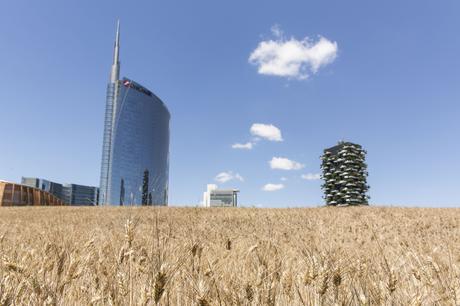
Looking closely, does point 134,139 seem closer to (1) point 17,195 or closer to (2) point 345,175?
(2) point 345,175

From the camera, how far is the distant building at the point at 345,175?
4691cm

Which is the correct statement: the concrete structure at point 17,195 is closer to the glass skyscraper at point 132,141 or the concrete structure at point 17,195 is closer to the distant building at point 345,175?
the distant building at point 345,175

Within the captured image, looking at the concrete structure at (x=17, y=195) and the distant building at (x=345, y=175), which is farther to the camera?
the distant building at (x=345, y=175)

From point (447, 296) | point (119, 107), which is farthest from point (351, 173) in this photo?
point (119, 107)

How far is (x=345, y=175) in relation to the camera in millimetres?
47875

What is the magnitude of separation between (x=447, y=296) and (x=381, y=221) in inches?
380

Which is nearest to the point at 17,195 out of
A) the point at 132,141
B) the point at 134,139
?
the point at 132,141

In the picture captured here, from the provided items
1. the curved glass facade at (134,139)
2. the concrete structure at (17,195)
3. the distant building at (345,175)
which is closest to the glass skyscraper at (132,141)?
the curved glass facade at (134,139)

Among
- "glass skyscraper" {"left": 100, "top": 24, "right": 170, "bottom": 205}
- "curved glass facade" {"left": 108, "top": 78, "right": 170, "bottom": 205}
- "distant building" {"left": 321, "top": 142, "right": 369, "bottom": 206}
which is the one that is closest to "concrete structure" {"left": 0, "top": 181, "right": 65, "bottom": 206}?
"distant building" {"left": 321, "top": 142, "right": 369, "bottom": 206}

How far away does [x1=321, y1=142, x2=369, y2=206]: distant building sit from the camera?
46.9m

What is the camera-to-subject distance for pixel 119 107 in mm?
173750

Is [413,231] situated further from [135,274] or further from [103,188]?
[103,188]

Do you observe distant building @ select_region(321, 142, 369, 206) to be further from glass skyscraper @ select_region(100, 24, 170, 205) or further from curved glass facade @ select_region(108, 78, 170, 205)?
curved glass facade @ select_region(108, 78, 170, 205)

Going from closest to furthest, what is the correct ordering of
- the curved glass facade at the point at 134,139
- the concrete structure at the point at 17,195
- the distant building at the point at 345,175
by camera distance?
1. the concrete structure at the point at 17,195
2. the distant building at the point at 345,175
3. the curved glass facade at the point at 134,139
